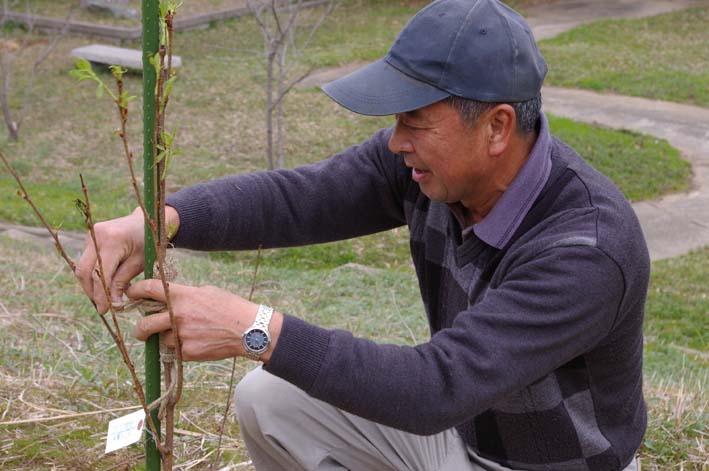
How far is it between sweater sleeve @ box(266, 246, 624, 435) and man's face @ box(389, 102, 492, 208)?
311 mm

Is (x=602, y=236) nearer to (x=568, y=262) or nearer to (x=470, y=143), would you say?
(x=568, y=262)

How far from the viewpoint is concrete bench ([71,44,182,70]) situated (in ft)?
41.4

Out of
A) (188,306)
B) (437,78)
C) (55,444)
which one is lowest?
(55,444)

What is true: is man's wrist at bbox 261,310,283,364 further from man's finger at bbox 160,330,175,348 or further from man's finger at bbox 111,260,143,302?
man's finger at bbox 111,260,143,302

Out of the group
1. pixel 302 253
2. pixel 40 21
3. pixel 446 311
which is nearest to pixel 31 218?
pixel 302 253

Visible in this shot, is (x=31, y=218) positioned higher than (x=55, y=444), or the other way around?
(x=55, y=444)

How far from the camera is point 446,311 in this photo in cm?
260

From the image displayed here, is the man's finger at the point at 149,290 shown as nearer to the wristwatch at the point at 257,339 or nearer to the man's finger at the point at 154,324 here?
the man's finger at the point at 154,324

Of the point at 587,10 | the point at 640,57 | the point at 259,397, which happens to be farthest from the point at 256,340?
the point at 587,10

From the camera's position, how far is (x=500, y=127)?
7.43 feet

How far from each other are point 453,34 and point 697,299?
523 cm

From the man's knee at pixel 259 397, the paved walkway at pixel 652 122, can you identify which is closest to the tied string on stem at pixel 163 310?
the man's knee at pixel 259 397

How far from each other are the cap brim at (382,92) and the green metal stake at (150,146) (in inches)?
18.3

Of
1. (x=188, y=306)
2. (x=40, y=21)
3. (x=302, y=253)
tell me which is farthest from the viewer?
(x=40, y=21)
